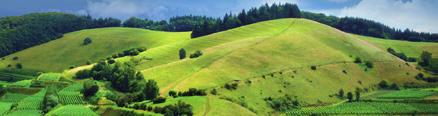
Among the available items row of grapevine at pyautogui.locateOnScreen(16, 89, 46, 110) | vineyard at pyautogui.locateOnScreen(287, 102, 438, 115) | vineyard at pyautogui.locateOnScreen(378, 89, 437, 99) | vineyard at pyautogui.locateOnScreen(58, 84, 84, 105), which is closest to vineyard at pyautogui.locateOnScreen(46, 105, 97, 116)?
vineyard at pyautogui.locateOnScreen(58, 84, 84, 105)

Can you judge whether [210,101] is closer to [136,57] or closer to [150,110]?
[150,110]

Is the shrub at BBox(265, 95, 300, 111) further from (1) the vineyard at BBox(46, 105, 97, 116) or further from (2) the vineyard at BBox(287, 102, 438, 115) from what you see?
(1) the vineyard at BBox(46, 105, 97, 116)

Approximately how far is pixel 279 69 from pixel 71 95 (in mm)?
59678

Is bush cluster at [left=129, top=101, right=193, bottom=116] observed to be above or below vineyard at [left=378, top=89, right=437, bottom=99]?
above

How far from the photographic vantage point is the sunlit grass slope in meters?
138

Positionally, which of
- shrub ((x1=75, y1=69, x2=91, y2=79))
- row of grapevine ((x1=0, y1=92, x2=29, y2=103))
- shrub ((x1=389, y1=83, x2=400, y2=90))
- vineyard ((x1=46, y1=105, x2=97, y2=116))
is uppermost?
shrub ((x1=75, y1=69, x2=91, y2=79))

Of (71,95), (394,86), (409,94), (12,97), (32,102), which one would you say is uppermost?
(71,95)

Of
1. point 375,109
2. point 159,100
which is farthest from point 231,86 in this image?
point 375,109

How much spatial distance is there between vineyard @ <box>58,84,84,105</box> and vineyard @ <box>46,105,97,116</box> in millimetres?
8549

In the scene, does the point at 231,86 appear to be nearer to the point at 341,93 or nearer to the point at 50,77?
the point at 341,93

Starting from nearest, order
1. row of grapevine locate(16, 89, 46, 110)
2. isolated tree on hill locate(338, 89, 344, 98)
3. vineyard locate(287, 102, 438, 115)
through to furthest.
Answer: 1. vineyard locate(287, 102, 438, 115)
2. row of grapevine locate(16, 89, 46, 110)
3. isolated tree on hill locate(338, 89, 344, 98)

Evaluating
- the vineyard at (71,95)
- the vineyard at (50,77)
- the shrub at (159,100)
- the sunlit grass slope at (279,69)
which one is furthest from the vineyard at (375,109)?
the vineyard at (50,77)

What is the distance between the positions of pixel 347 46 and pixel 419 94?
5831 centimetres

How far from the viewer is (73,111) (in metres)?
120
